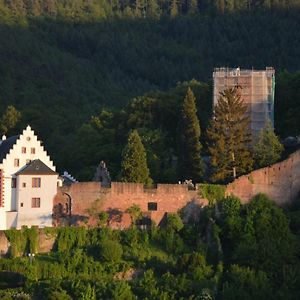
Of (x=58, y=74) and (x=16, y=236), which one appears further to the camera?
(x=58, y=74)

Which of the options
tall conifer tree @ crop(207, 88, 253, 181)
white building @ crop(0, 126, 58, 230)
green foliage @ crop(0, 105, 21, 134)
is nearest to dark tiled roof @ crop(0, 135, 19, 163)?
white building @ crop(0, 126, 58, 230)

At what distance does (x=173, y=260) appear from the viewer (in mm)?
44781

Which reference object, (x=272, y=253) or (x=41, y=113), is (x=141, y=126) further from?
(x=272, y=253)

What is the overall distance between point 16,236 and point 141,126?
56.4 ft

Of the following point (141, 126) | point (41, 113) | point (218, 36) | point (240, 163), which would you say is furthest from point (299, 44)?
point (240, 163)

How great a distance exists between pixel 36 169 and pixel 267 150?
1200 cm

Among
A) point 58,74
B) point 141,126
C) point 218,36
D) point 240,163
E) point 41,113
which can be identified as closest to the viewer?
point 240,163

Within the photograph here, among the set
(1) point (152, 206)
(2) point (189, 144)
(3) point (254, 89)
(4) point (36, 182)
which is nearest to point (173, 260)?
(1) point (152, 206)

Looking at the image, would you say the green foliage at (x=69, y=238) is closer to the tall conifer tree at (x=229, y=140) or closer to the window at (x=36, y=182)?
the window at (x=36, y=182)

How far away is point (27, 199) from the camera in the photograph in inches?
1815

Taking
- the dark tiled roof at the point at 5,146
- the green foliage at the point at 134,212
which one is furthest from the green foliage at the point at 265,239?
the dark tiled roof at the point at 5,146

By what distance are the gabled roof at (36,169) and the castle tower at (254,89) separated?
46.4 feet

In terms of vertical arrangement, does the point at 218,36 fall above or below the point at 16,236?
above

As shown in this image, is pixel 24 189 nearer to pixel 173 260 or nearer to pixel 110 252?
pixel 110 252
